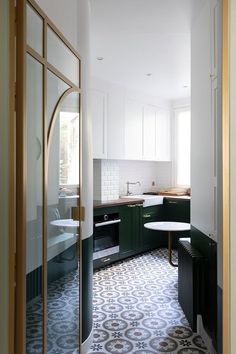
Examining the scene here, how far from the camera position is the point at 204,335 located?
2.39m

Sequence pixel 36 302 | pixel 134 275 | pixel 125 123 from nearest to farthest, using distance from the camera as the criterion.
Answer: pixel 36 302, pixel 134 275, pixel 125 123

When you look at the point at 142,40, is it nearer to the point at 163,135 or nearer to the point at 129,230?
the point at 129,230

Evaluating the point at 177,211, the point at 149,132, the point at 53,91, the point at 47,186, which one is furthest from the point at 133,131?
the point at 47,186

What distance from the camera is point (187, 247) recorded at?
9.18 feet

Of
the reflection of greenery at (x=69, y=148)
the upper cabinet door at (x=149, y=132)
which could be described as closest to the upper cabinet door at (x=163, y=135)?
the upper cabinet door at (x=149, y=132)

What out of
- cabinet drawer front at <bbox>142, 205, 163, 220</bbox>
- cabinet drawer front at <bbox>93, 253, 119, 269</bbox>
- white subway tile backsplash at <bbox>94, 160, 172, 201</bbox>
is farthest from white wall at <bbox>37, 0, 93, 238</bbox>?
cabinet drawer front at <bbox>142, 205, 163, 220</bbox>

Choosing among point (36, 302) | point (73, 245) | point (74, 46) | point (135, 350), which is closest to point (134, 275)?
point (135, 350)

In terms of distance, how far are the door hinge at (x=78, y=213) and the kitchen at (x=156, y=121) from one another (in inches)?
35.9

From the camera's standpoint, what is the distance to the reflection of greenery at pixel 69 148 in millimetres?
1931

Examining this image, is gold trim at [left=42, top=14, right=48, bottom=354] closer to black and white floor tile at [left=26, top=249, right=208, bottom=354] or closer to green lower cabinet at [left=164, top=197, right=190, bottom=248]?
black and white floor tile at [left=26, top=249, right=208, bottom=354]

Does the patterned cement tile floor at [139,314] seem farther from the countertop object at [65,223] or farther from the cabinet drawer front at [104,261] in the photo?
the countertop object at [65,223]

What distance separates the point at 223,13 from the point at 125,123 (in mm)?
3802
